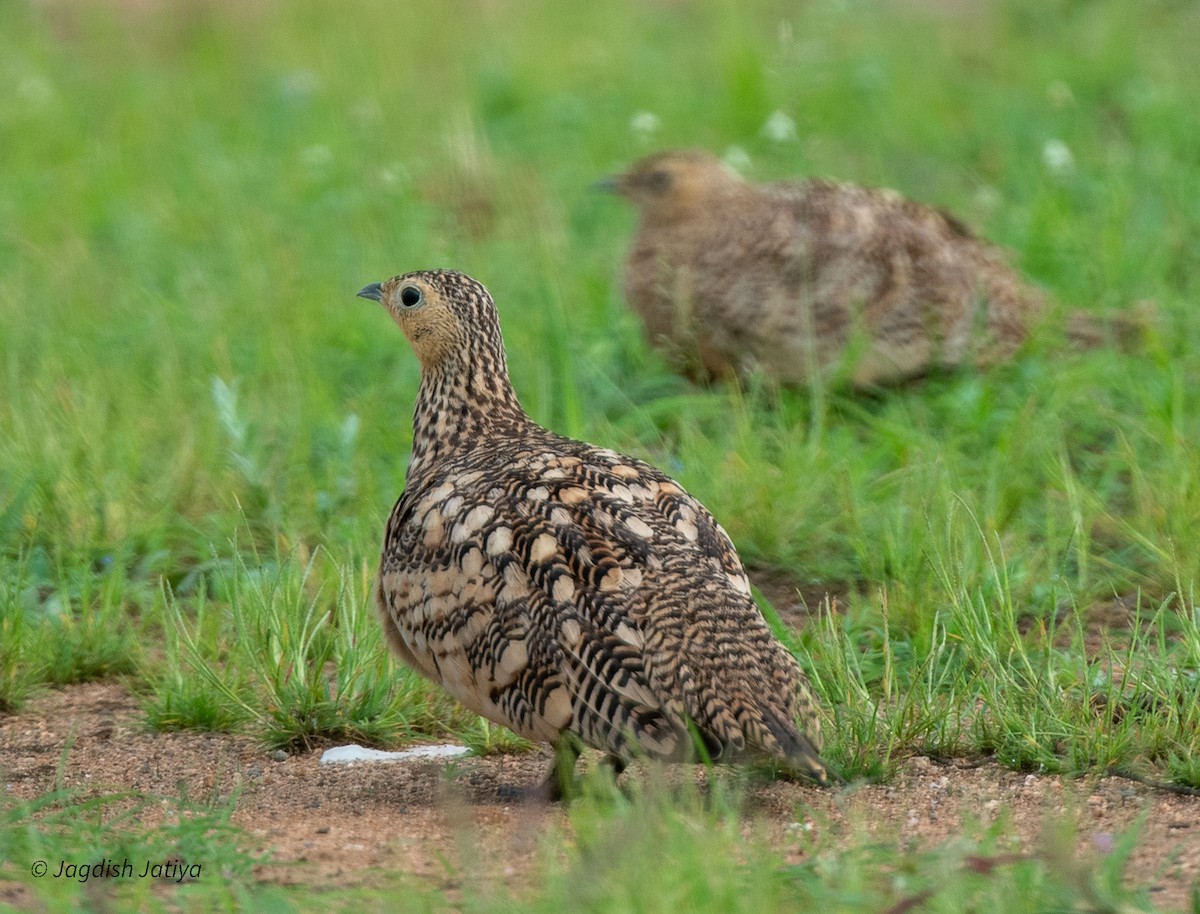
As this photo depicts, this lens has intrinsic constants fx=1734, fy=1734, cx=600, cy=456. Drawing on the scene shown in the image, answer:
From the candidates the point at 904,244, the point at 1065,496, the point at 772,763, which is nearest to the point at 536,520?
the point at 772,763

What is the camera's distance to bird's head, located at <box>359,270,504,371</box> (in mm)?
4887

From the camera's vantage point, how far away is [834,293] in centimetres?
682

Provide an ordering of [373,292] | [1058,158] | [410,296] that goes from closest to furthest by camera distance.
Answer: [410,296] < [373,292] < [1058,158]

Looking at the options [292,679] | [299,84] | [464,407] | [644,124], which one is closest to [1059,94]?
[644,124]

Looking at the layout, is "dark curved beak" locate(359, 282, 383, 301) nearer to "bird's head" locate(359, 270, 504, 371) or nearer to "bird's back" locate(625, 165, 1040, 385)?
"bird's head" locate(359, 270, 504, 371)

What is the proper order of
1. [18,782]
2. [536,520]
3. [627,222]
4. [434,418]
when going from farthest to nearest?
[627,222] → [434,418] → [18,782] → [536,520]

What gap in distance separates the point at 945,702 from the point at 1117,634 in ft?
3.13

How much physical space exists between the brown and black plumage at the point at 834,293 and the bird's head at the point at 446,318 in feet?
5.94

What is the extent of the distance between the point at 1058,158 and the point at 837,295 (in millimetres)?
2388

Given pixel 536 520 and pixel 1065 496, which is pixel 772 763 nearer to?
pixel 536 520

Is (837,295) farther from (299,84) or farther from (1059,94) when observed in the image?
(299,84)

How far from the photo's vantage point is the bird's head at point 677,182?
781cm

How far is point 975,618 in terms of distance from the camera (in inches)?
175

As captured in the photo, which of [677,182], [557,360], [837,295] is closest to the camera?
[557,360]
